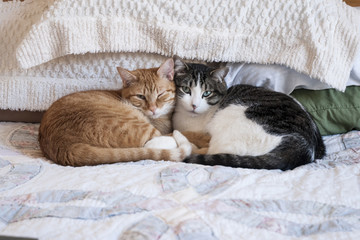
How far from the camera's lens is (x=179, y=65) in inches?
65.7

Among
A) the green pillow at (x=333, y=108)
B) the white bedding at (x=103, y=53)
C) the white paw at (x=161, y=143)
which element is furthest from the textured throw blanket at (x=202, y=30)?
the white paw at (x=161, y=143)

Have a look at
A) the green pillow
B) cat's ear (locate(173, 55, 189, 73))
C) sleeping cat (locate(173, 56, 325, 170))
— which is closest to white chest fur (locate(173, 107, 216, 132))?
sleeping cat (locate(173, 56, 325, 170))

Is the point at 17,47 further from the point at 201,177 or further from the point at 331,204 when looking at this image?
the point at 331,204

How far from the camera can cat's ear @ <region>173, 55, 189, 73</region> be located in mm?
1632

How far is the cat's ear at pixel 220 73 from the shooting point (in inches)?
63.8

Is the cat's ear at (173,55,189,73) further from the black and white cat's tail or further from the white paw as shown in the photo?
the black and white cat's tail

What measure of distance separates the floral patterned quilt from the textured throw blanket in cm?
59

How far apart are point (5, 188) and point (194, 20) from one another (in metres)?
1.14

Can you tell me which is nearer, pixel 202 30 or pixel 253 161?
pixel 253 161

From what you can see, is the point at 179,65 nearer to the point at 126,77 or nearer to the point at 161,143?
the point at 126,77

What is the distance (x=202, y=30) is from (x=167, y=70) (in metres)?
0.27

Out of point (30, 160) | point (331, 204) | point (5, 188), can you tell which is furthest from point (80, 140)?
point (331, 204)

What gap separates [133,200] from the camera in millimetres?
1000

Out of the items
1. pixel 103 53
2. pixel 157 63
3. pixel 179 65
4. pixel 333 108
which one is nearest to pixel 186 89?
pixel 179 65
